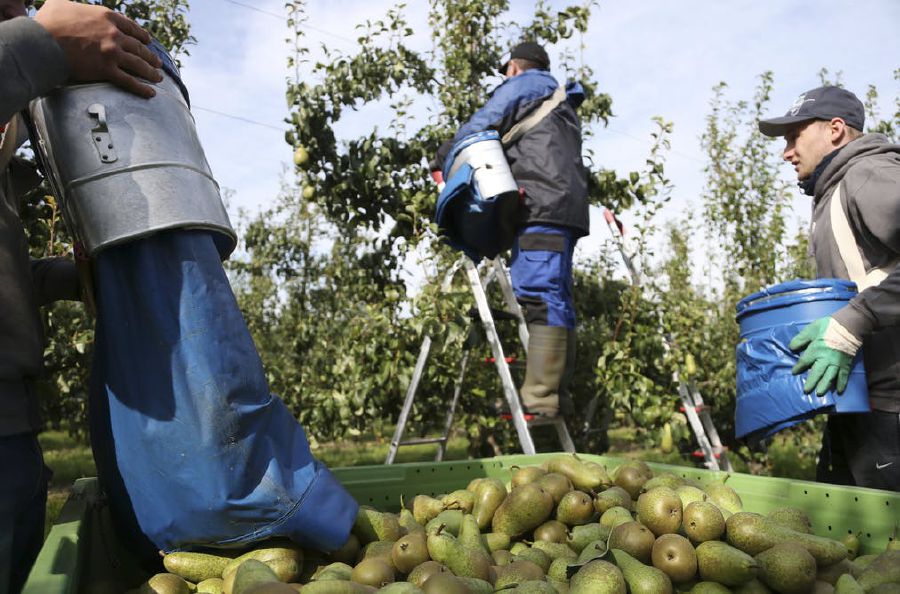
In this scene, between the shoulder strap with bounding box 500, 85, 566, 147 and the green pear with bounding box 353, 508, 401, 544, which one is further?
the shoulder strap with bounding box 500, 85, 566, 147

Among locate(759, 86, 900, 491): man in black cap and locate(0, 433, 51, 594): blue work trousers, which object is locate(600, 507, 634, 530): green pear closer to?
locate(759, 86, 900, 491): man in black cap

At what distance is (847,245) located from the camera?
2.66 meters

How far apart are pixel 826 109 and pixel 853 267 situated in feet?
Answer: 2.26

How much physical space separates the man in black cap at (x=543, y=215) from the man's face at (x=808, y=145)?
45.9 inches

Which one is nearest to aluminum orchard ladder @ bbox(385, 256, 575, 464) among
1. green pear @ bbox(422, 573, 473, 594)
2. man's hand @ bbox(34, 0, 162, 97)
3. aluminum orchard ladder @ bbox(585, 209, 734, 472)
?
aluminum orchard ladder @ bbox(585, 209, 734, 472)

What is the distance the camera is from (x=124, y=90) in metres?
1.59

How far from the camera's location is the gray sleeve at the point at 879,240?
2365mm

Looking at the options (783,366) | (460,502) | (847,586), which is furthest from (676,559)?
(783,366)

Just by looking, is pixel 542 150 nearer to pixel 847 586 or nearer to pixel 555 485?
pixel 555 485

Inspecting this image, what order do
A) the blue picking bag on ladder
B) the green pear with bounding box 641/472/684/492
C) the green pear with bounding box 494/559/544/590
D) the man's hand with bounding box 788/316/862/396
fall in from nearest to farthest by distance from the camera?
the blue picking bag on ladder → the green pear with bounding box 494/559/544/590 → the green pear with bounding box 641/472/684/492 → the man's hand with bounding box 788/316/862/396

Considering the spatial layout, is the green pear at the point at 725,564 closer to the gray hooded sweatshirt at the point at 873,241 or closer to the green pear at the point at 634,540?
the green pear at the point at 634,540

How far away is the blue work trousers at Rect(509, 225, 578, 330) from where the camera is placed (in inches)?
152

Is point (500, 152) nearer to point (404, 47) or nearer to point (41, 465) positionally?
point (404, 47)

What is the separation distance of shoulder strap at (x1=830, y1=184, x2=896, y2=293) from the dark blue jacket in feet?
4.75
